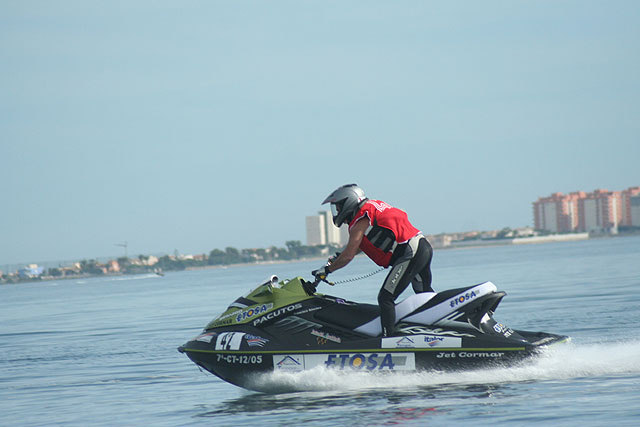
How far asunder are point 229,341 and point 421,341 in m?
2.03

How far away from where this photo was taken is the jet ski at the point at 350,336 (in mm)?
8578

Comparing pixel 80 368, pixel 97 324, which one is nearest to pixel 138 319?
pixel 97 324

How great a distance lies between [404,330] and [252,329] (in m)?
1.62

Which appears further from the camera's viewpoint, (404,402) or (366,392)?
(366,392)

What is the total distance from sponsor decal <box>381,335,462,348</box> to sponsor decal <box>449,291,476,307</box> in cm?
35

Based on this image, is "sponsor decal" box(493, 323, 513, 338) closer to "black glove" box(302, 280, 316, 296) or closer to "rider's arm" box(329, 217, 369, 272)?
"rider's arm" box(329, 217, 369, 272)

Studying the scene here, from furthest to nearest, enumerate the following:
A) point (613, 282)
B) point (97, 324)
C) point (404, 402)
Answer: point (613, 282)
point (97, 324)
point (404, 402)

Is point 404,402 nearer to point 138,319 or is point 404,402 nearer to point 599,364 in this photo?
point 599,364

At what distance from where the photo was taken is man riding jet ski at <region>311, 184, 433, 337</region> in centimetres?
872

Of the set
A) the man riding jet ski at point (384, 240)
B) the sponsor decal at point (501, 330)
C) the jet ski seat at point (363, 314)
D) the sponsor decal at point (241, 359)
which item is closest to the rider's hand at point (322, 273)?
the man riding jet ski at point (384, 240)

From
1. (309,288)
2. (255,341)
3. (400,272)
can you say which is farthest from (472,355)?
(255,341)

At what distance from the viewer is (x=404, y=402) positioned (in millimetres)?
8156

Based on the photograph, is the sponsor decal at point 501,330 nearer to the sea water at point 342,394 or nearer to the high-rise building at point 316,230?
the sea water at point 342,394

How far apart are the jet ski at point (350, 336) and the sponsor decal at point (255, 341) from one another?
0.03 feet
